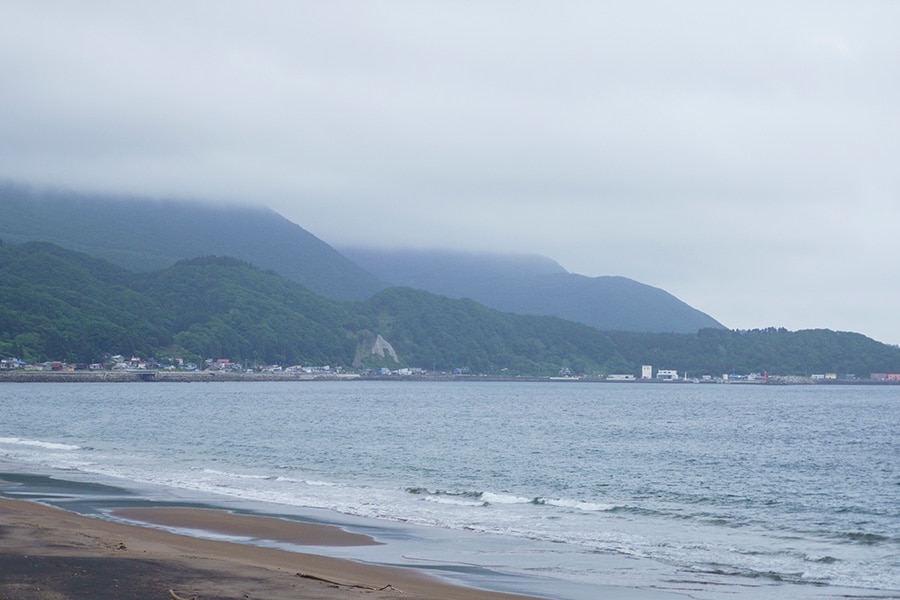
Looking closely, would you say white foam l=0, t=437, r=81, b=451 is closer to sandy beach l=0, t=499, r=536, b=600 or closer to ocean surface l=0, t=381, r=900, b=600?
ocean surface l=0, t=381, r=900, b=600

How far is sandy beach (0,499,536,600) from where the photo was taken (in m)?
12.8

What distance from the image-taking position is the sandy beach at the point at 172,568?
12.8 meters

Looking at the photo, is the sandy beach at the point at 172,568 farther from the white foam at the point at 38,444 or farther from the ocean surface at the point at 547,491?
the white foam at the point at 38,444

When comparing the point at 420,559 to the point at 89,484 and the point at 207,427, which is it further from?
the point at 207,427

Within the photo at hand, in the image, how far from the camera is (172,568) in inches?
579

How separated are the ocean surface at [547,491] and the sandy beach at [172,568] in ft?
5.46

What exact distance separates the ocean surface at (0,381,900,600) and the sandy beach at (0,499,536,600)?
166 centimetres

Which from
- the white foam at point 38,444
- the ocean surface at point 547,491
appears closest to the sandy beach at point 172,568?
the ocean surface at point 547,491

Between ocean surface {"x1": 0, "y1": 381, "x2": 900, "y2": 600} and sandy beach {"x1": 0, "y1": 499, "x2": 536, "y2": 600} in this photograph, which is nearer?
sandy beach {"x1": 0, "y1": 499, "x2": 536, "y2": 600}

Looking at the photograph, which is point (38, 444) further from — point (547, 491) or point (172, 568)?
point (172, 568)

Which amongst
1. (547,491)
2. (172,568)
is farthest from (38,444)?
(172,568)

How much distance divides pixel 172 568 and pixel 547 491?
20029mm

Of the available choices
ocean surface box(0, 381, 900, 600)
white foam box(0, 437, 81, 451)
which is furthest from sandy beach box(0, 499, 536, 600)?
white foam box(0, 437, 81, 451)

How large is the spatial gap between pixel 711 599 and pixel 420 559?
6076 millimetres
